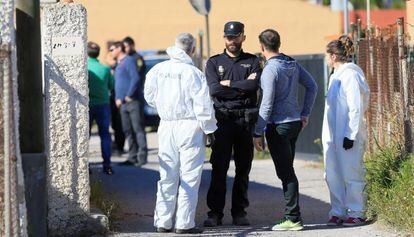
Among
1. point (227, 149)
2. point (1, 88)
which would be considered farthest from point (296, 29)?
point (1, 88)

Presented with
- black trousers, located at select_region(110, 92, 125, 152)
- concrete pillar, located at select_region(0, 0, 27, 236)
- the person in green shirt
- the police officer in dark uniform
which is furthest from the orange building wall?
concrete pillar, located at select_region(0, 0, 27, 236)

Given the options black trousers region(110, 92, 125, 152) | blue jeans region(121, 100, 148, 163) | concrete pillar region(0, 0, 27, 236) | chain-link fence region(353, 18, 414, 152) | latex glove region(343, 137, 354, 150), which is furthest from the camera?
black trousers region(110, 92, 125, 152)

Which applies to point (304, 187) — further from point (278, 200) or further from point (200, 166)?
point (200, 166)

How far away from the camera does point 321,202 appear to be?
11.3 metres

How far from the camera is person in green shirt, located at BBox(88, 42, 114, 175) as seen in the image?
13602 millimetres

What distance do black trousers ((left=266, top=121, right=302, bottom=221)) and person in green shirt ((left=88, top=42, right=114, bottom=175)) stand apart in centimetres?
462

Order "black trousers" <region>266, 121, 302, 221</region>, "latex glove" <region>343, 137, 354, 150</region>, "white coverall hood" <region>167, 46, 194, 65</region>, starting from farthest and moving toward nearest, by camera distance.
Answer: "latex glove" <region>343, 137, 354, 150</region>, "black trousers" <region>266, 121, 302, 221</region>, "white coverall hood" <region>167, 46, 194, 65</region>

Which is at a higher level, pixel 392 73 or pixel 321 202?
pixel 392 73

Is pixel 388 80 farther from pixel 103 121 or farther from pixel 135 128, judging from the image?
pixel 135 128

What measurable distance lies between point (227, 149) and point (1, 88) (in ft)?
9.58

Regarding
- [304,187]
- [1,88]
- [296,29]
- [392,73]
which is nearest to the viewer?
[1,88]

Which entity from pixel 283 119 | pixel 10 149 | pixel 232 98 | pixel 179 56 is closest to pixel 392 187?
pixel 283 119

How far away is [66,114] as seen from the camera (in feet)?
29.0

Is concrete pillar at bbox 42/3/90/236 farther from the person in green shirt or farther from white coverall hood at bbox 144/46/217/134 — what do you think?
the person in green shirt
